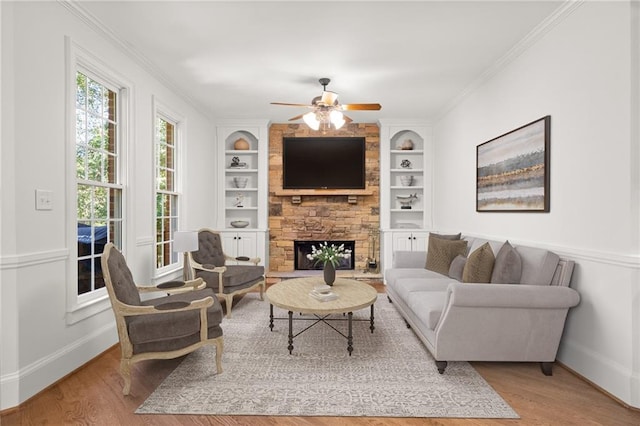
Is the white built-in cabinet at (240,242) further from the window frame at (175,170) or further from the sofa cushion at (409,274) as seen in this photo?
the sofa cushion at (409,274)

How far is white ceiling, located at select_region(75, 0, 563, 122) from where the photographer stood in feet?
8.72

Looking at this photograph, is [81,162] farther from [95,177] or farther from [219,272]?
[219,272]

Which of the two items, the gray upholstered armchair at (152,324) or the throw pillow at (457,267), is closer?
the gray upholstered armchair at (152,324)

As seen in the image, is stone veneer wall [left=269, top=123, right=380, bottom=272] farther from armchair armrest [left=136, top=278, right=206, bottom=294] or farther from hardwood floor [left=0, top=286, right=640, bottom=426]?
hardwood floor [left=0, top=286, right=640, bottom=426]

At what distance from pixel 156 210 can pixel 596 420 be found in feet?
13.9

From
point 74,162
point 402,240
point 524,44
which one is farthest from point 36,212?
point 402,240

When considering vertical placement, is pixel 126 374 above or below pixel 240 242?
below

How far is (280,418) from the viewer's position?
6.53ft

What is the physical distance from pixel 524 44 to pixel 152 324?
3.95m

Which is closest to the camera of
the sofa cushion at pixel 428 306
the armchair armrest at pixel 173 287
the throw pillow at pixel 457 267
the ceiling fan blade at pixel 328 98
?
the sofa cushion at pixel 428 306

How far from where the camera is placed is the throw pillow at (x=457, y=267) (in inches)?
141

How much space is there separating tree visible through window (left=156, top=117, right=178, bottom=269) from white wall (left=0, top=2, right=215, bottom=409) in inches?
50.5

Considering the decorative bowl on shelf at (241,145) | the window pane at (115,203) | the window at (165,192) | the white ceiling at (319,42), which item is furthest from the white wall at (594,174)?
the decorative bowl on shelf at (241,145)

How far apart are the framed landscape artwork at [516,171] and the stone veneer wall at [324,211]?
2313 millimetres
